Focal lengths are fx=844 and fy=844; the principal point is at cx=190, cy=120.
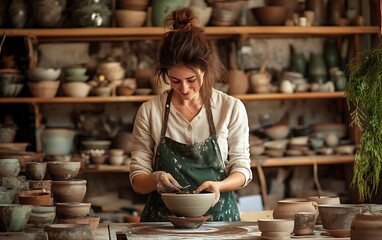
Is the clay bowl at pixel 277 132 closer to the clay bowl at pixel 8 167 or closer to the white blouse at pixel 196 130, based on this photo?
the white blouse at pixel 196 130

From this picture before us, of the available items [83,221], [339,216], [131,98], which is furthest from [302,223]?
[131,98]

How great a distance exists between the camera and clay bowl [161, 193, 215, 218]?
3.77m

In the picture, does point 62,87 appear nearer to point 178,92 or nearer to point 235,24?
point 235,24

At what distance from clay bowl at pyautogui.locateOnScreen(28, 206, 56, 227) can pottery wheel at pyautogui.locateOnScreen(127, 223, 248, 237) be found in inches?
20.1

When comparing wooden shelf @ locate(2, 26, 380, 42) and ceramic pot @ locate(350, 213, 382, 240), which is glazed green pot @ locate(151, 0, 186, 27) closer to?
wooden shelf @ locate(2, 26, 380, 42)

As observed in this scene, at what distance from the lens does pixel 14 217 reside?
301 centimetres

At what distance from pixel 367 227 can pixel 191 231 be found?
33.8 inches

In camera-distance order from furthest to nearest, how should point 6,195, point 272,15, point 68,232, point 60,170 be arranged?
point 272,15
point 60,170
point 6,195
point 68,232

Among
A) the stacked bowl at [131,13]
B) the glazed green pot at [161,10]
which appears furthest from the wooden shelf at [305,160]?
the stacked bowl at [131,13]

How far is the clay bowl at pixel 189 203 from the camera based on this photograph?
3.77 meters

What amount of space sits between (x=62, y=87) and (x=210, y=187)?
321cm

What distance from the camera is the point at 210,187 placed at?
3963 millimetres

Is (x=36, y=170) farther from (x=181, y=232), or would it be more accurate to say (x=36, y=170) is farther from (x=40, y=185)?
(x=181, y=232)

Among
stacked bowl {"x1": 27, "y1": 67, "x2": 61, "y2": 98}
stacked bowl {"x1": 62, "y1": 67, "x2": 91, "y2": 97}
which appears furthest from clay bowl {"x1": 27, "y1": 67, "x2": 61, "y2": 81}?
stacked bowl {"x1": 62, "y1": 67, "x2": 91, "y2": 97}
